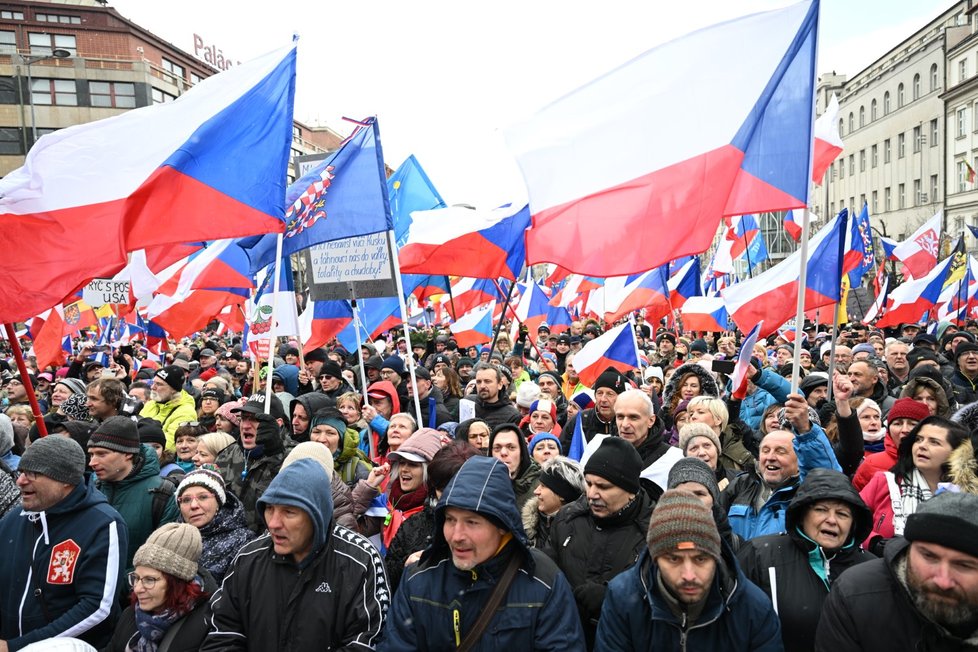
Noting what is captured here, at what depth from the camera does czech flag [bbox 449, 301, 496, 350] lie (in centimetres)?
1371

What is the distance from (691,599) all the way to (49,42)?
59839 millimetres

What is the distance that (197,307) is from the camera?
10805 millimetres

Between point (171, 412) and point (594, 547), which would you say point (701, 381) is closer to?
point (594, 547)

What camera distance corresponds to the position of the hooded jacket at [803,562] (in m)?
3.41

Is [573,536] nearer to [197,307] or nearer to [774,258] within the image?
[197,307]

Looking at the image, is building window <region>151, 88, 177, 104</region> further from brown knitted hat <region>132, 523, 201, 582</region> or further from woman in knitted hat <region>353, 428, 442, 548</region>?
brown knitted hat <region>132, 523, 201, 582</region>

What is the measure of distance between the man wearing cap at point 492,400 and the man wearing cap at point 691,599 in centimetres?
432

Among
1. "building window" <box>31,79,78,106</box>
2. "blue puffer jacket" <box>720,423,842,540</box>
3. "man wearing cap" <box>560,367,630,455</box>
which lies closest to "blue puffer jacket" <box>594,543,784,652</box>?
"blue puffer jacket" <box>720,423,842,540</box>

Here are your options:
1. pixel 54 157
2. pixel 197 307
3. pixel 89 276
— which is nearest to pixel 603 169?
pixel 89 276

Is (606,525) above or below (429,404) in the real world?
above

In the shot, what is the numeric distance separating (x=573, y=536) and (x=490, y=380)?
3.74 meters

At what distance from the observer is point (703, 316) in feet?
42.1

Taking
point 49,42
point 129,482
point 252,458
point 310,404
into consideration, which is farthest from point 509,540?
point 49,42

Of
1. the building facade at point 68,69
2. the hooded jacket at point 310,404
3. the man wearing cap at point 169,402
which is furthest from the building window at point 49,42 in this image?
the hooded jacket at point 310,404
